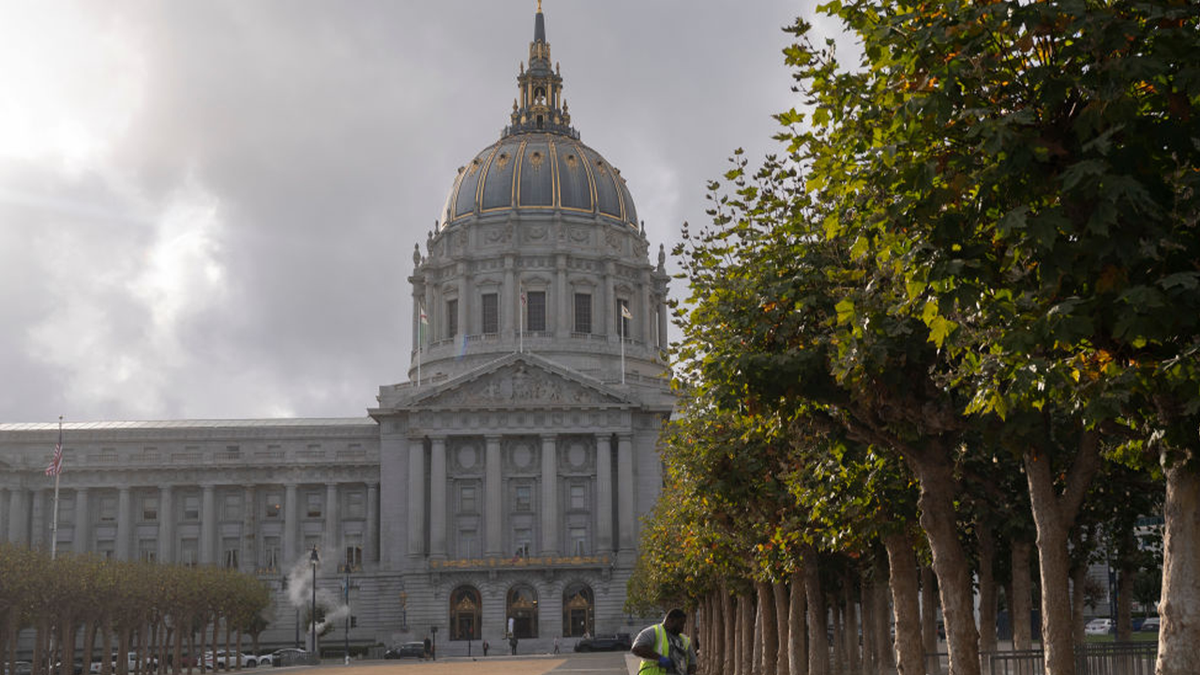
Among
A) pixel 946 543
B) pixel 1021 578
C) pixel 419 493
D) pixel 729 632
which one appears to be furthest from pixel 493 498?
pixel 946 543

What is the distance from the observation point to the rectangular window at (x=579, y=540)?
12462cm

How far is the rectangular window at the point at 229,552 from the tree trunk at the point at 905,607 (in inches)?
4366

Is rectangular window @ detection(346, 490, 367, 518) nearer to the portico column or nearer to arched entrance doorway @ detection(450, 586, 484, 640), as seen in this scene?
the portico column

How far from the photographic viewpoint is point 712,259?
24.2 meters

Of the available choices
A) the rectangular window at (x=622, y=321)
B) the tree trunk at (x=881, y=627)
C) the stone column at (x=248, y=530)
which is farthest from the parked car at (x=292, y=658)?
the tree trunk at (x=881, y=627)

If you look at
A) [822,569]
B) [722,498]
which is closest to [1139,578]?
[822,569]

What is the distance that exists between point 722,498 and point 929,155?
66.8 ft

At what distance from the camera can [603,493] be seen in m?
124

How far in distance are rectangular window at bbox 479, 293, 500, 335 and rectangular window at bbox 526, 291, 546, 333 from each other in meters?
3.28

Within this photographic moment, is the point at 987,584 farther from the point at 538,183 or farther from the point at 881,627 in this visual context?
the point at 538,183

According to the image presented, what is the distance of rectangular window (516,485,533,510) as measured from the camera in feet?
412

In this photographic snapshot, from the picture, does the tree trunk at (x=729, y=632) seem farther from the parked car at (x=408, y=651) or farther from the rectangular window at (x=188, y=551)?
the rectangular window at (x=188, y=551)

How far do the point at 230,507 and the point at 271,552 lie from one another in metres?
5.88

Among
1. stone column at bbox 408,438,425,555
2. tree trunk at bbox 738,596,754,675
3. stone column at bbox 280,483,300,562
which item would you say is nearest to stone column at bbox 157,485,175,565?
stone column at bbox 280,483,300,562
